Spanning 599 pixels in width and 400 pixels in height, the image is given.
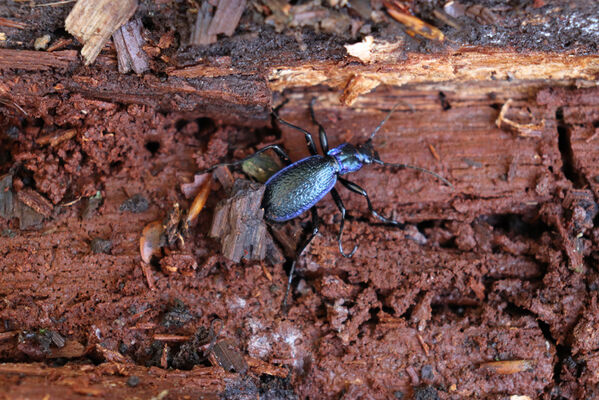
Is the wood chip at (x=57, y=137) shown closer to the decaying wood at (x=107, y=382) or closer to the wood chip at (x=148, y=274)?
the wood chip at (x=148, y=274)

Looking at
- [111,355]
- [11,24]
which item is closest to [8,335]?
[111,355]

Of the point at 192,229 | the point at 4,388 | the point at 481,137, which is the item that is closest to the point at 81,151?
the point at 192,229

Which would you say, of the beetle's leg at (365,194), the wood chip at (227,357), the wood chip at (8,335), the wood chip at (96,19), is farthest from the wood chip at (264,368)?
the wood chip at (96,19)

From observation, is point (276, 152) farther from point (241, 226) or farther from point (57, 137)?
point (57, 137)

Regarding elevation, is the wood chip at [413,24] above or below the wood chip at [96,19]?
below

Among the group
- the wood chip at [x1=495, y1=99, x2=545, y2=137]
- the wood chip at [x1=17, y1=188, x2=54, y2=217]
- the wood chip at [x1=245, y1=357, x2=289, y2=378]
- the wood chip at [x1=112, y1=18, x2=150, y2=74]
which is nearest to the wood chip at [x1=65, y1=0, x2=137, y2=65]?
the wood chip at [x1=112, y1=18, x2=150, y2=74]

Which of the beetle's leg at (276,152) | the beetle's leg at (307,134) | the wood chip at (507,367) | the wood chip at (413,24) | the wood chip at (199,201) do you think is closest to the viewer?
the wood chip at (413,24)
